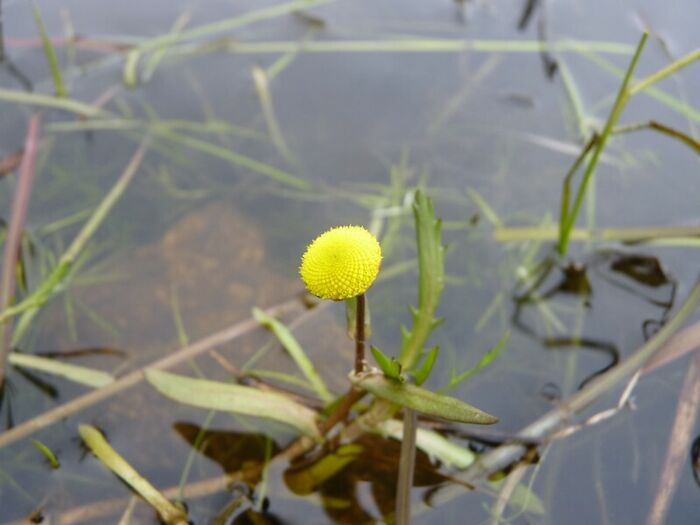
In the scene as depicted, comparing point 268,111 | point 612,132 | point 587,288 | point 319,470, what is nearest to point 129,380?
point 319,470

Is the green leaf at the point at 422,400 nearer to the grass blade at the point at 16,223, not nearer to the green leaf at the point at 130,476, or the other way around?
the green leaf at the point at 130,476

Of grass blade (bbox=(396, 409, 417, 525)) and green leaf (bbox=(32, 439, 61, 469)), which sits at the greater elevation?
grass blade (bbox=(396, 409, 417, 525))


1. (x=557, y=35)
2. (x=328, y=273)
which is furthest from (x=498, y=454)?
(x=557, y=35)

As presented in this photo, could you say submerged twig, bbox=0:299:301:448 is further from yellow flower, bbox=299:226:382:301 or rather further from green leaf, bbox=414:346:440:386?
yellow flower, bbox=299:226:382:301

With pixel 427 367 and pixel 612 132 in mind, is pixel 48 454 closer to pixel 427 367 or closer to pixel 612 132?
pixel 427 367

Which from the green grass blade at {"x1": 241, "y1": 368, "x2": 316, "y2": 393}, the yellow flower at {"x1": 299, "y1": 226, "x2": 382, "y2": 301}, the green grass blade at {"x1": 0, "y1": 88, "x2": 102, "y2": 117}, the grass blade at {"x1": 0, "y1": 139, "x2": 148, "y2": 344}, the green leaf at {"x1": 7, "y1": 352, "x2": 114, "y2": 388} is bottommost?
the green leaf at {"x1": 7, "y1": 352, "x2": 114, "y2": 388}

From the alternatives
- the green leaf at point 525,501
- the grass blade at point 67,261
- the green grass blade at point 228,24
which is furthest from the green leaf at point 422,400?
the green grass blade at point 228,24

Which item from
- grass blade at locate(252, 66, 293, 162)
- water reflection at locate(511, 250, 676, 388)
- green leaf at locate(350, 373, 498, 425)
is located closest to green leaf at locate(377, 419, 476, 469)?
green leaf at locate(350, 373, 498, 425)
